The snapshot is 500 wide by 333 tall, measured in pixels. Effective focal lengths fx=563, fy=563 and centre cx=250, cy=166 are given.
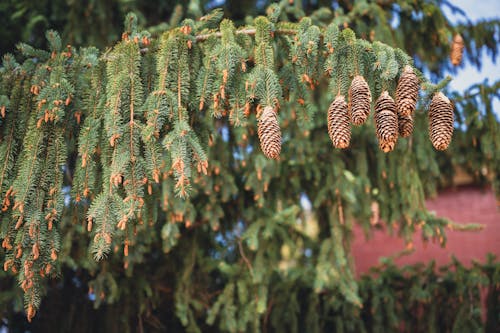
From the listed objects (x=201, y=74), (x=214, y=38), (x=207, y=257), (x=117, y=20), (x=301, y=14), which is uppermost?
(x=117, y=20)

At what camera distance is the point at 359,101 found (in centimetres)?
237

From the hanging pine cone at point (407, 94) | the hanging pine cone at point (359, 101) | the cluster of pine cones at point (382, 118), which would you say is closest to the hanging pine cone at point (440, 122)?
the cluster of pine cones at point (382, 118)

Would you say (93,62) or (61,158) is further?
(93,62)

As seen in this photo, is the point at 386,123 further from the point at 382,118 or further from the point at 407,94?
the point at 407,94

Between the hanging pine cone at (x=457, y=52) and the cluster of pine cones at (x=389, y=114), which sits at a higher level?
the hanging pine cone at (x=457, y=52)

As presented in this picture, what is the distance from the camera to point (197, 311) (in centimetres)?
499

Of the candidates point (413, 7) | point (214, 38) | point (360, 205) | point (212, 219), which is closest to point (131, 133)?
point (214, 38)

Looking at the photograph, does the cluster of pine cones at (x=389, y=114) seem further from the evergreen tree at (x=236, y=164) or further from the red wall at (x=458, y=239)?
the red wall at (x=458, y=239)

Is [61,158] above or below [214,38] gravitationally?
below

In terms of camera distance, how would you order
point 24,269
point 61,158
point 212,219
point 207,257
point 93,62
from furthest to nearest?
point 207,257, point 212,219, point 93,62, point 61,158, point 24,269

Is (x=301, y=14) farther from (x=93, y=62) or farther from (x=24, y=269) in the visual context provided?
(x=24, y=269)

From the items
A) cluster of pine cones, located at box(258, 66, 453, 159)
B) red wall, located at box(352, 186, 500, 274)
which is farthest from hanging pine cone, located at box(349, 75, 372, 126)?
red wall, located at box(352, 186, 500, 274)

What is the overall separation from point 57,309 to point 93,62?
2972 millimetres

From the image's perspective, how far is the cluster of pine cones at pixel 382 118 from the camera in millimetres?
2357
